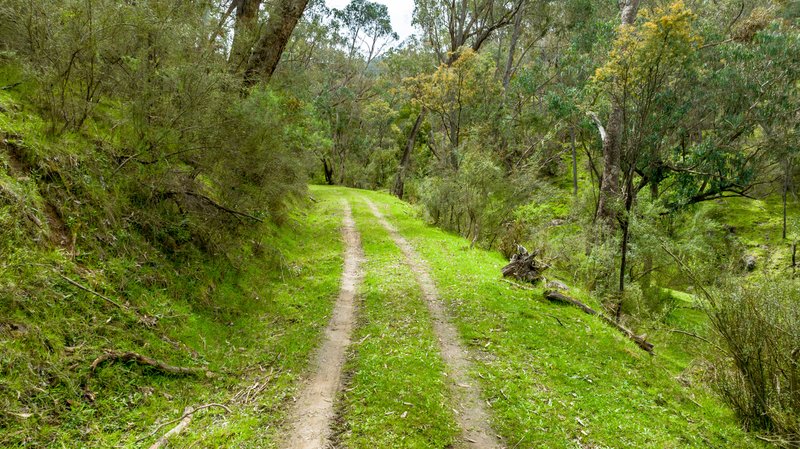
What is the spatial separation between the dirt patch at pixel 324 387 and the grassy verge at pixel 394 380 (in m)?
0.21

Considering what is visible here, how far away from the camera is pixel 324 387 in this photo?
654 cm

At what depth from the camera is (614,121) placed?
13867mm

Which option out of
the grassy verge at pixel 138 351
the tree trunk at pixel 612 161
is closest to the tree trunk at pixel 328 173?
the tree trunk at pixel 612 161

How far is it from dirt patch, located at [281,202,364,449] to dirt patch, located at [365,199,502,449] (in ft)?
6.01

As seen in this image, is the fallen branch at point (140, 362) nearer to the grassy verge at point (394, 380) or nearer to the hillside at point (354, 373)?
the hillside at point (354, 373)

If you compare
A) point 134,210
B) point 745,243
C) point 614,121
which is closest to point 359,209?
point 614,121

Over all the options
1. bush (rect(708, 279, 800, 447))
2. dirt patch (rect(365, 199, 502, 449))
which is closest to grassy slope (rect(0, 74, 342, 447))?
dirt patch (rect(365, 199, 502, 449))

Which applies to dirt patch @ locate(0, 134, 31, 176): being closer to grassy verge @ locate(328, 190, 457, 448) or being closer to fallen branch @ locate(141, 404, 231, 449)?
fallen branch @ locate(141, 404, 231, 449)

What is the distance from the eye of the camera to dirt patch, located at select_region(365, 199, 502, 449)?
219 inches

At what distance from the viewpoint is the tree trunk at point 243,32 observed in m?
11.1

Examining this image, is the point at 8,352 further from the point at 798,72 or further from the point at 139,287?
the point at 798,72

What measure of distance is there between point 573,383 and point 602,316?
12.4 ft

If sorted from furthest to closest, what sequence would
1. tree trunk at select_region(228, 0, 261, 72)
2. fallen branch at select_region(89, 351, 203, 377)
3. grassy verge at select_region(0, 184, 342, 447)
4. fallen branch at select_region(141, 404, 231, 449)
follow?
1. tree trunk at select_region(228, 0, 261, 72)
2. fallen branch at select_region(89, 351, 203, 377)
3. fallen branch at select_region(141, 404, 231, 449)
4. grassy verge at select_region(0, 184, 342, 447)

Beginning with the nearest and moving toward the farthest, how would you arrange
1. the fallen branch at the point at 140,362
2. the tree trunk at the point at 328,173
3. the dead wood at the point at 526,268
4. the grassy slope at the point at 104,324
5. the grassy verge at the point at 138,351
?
the grassy verge at the point at 138,351 < the grassy slope at the point at 104,324 < the fallen branch at the point at 140,362 < the dead wood at the point at 526,268 < the tree trunk at the point at 328,173
